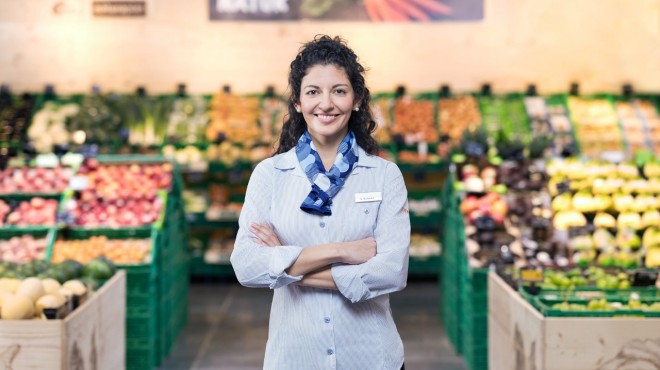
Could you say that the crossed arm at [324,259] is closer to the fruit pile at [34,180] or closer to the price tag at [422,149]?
the fruit pile at [34,180]

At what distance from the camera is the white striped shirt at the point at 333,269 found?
2.61 m

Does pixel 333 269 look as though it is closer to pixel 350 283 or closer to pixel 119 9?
pixel 350 283

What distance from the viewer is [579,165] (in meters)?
7.35

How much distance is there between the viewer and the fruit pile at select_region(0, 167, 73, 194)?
720 cm

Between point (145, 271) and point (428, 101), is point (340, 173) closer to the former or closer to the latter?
point (145, 271)

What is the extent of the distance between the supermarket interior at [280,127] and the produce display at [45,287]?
1.08m

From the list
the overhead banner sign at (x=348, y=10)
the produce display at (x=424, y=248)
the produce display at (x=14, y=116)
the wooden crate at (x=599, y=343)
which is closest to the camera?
the wooden crate at (x=599, y=343)

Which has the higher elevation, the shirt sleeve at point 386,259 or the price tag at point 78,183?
the price tag at point 78,183

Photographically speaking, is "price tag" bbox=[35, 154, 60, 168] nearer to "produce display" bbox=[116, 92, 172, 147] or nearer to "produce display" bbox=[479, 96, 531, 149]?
"produce display" bbox=[116, 92, 172, 147]

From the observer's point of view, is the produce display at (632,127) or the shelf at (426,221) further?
the produce display at (632,127)

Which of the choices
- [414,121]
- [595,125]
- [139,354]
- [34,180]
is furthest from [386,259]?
[595,125]

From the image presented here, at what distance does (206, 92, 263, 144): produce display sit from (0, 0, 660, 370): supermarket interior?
0.07 ft

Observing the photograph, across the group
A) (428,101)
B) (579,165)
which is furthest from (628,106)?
(579,165)

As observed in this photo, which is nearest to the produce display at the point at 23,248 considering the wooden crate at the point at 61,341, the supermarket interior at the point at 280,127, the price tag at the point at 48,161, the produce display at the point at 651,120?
the supermarket interior at the point at 280,127
